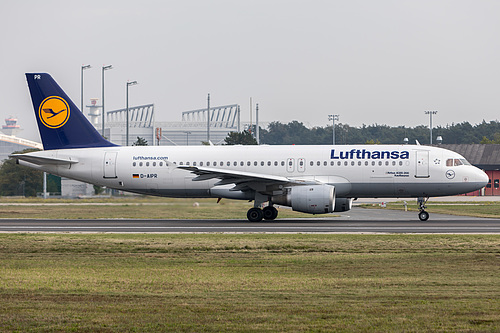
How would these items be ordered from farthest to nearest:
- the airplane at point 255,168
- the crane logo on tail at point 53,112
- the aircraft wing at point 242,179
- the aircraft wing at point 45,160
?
1. the crane logo on tail at point 53,112
2. the aircraft wing at point 45,160
3. the airplane at point 255,168
4. the aircraft wing at point 242,179

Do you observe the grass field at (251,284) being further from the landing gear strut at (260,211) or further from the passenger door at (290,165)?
the passenger door at (290,165)

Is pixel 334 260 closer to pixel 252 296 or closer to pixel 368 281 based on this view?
pixel 368 281

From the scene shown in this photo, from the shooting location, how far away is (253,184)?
3572cm

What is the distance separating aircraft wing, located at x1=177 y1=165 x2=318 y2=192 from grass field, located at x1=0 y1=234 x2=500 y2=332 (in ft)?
29.4

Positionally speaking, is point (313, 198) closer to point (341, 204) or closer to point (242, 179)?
point (341, 204)

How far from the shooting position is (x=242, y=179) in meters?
35.5

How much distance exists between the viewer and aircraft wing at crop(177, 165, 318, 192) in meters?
34.7

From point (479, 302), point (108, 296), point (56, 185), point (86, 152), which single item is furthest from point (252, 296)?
point (56, 185)

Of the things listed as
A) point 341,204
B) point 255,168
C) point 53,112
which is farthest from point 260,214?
point 53,112

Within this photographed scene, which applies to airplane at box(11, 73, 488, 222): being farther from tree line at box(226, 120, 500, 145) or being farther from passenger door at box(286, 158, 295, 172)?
tree line at box(226, 120, 500, 145)

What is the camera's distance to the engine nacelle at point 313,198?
33969 millimetres

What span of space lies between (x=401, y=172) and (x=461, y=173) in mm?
2992

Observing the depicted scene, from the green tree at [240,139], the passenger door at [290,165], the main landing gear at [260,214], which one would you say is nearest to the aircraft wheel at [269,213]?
the main landing gear at [260,214]

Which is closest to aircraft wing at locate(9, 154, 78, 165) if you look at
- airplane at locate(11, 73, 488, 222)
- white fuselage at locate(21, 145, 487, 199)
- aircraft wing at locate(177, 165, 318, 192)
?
airplane at locate(11, 73, 488, 222)
